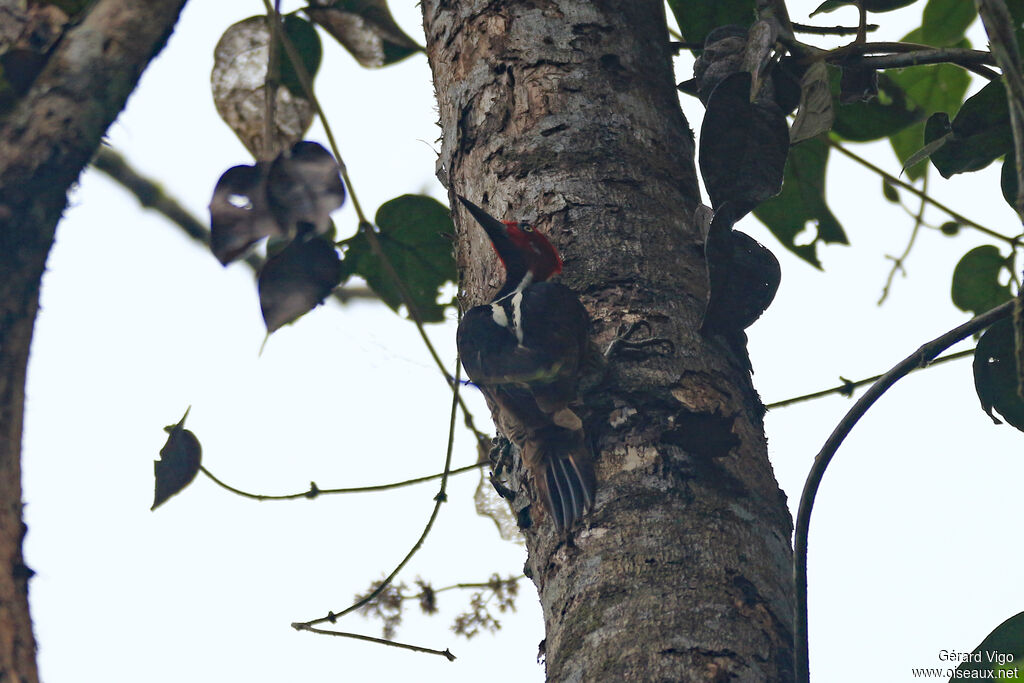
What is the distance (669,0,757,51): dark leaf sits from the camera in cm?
193

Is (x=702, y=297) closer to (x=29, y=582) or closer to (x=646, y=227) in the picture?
(x=646, y=227)

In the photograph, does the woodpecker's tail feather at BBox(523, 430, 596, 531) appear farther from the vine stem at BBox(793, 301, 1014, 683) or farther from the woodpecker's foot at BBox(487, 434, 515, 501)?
the vine stem at BBox(793, 301, 1014, 683)

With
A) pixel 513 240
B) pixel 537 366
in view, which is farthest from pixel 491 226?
pixel 537 366

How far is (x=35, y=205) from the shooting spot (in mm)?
1616

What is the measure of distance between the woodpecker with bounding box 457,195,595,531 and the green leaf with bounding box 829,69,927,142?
83cm

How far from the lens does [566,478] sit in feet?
4.10

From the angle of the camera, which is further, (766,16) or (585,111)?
(585,111)

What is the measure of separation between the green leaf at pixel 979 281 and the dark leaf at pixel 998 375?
73 centimetres

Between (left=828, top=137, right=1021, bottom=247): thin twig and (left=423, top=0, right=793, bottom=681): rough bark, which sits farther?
(left=828, top=137, right=1021, bottom=247): thin twig

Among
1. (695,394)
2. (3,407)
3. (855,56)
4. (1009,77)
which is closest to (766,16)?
(855,56)

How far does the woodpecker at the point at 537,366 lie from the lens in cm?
128

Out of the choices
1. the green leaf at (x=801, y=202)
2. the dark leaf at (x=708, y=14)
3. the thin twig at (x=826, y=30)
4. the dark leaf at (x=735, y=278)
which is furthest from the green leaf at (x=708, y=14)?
the dark leaf at (x=735, y=278)

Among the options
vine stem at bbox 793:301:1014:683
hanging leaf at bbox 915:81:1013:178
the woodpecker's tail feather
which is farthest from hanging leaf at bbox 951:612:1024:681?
hanging leaf at bbox 915:81:1013:178

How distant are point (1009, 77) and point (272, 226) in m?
0.94
